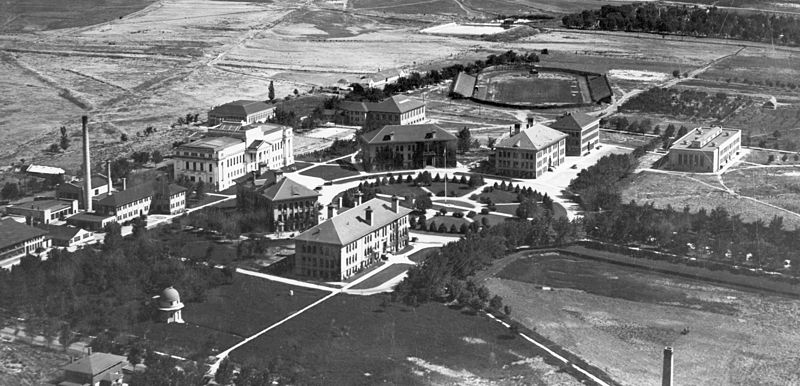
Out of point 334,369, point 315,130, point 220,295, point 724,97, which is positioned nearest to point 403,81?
point 315,130

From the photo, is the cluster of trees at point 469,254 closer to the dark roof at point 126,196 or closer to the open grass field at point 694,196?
the open grass field at point 694,196

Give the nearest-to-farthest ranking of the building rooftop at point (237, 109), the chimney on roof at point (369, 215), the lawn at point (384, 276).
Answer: the lawn at point (384, 276)
the chimney on roof at point (369, 215)
the building rooftop at point (237, 109)

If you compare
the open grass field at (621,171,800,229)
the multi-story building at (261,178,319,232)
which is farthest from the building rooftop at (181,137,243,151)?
the open grass field at (621,171,800,229)

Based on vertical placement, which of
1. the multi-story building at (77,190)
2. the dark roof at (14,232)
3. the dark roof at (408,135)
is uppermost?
the dark roof at (408,135)

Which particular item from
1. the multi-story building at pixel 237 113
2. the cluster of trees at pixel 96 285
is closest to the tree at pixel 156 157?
the multi-story building at pixel 237 113

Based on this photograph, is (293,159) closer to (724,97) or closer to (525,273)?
(525,273)

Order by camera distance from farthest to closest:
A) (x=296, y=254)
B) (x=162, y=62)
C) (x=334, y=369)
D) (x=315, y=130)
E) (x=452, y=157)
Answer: (x=162, y=62), (x=315, y=130), (x=452, y=157), (x=296, y=254), (x=334, y=369)

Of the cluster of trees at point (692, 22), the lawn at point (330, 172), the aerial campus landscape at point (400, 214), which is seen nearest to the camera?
the aerial campus landscape at point (400, 214)

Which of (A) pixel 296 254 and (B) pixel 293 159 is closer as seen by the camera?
(A) pixel 296 254
